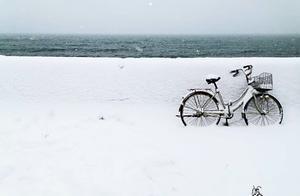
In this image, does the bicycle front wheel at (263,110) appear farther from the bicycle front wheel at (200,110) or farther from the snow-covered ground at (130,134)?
the bicycle front wheel at (200,110)

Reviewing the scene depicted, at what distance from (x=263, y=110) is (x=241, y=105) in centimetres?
42

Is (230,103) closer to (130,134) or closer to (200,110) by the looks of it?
(200,110)

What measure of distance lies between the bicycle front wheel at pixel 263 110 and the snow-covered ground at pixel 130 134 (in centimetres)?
23

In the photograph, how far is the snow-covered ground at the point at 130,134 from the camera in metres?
3.56

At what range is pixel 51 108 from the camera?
250 inches

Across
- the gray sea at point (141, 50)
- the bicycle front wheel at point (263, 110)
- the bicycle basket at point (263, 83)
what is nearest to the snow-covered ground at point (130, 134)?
the bicycle front wheel at point (263, 110)

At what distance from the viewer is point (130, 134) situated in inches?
203

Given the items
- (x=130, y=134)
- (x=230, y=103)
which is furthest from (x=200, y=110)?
(x=130, y=134)

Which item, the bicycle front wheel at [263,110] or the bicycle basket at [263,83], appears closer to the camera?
the bicycle basket at [263,83]

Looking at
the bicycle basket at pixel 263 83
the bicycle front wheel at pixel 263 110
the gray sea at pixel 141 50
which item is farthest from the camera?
the gray sea at pixel 141 50

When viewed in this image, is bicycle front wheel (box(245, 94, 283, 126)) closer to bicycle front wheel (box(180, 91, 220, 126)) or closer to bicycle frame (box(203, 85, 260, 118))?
bicycle frame (box(203, 85, 260, 118))

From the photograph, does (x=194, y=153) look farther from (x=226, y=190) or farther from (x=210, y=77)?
(x=210, y=77)

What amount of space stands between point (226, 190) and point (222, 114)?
2403mm

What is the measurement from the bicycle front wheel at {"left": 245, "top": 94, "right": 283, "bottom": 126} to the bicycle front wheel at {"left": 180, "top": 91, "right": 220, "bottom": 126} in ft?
1.90
